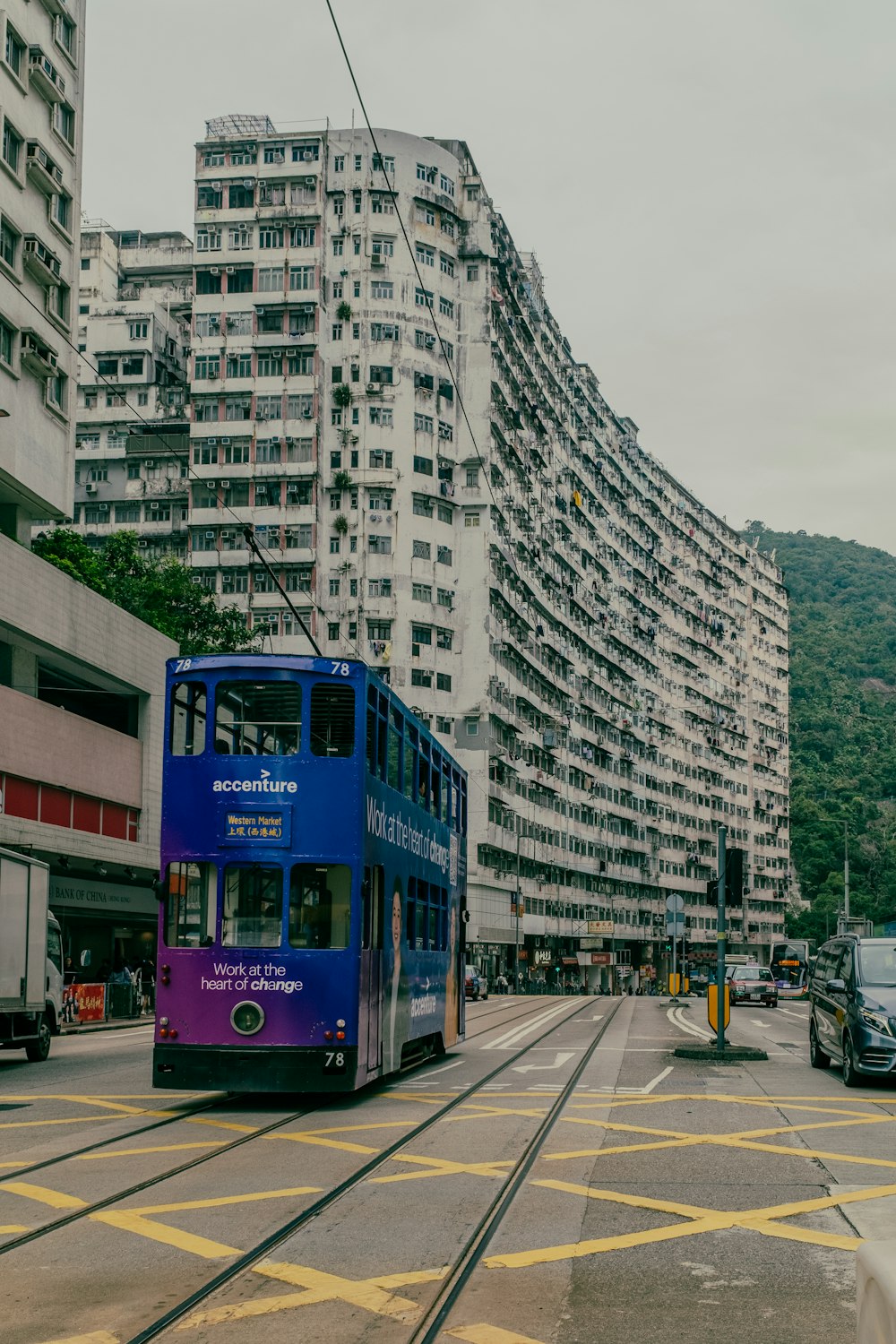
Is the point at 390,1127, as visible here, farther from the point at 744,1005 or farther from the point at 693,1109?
the point at 744,1005

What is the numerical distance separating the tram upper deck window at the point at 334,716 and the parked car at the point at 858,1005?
22.6 ft

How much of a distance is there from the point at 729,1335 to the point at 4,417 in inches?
1471

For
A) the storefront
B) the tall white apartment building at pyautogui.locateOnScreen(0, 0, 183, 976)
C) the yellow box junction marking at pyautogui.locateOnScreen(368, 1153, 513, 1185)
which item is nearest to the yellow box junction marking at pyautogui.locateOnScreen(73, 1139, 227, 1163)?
the yellow box junction marking at pyautogui.locateOnScreen(368, 1153, 513, 1185)

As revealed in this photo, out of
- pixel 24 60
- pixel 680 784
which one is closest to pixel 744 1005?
pixel 24 60

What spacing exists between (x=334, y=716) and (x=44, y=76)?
34152 mm

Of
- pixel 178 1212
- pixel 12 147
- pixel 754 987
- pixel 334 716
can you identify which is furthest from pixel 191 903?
pixel 754 987

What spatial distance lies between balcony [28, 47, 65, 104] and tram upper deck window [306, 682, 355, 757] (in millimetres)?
33709

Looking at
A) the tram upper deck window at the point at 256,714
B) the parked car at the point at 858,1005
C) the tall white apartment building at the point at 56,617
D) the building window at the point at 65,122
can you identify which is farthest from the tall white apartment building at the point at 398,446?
the tram upper deck window at the point at 256,714

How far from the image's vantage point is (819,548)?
18688cm

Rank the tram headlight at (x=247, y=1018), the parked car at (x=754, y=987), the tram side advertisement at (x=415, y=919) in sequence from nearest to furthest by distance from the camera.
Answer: the tram headlight at (x=247, y=1018), the tram side advertisement at (x=415, y=919), the parked car at (x=754, y=987)

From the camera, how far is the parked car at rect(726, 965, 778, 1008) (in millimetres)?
51656

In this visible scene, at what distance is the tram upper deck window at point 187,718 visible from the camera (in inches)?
605

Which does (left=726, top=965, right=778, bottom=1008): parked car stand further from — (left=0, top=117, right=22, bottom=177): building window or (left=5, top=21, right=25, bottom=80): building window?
(left=5, top=21, right=25, bottom=80): building window

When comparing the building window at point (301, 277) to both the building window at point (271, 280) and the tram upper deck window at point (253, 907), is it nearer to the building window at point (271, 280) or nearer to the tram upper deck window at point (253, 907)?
the building window at point (271, 280)
